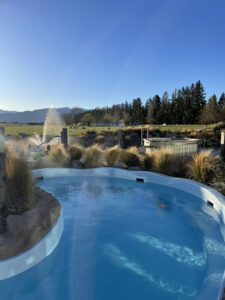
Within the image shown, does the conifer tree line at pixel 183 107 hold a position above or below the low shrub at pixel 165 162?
above

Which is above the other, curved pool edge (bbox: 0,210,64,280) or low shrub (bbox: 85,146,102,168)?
low shrub (bbox: 85,146,102,168)

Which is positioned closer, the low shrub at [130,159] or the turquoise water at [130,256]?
the turquoise water at [130,256]

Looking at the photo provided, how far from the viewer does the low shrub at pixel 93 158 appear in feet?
21.9

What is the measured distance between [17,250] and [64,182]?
3730 millimetres

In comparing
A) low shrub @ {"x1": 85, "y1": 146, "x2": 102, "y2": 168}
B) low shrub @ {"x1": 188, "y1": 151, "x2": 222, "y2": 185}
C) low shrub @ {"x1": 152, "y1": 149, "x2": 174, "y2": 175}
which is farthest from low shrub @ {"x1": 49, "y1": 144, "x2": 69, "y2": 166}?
low shrub @ {"x1": 188, "y1": 151, "x2": 222, "y2": 185}

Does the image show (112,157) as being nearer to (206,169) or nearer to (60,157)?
(60,157)

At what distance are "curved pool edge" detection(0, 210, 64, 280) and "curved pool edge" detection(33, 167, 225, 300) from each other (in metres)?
1.74

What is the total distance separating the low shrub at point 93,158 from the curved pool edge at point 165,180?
Result: 1.96 ft

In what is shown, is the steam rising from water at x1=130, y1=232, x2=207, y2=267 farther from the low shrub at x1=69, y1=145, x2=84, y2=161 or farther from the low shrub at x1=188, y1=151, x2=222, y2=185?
the low shrub at x1=69, y1=145, x2=84, y2=161

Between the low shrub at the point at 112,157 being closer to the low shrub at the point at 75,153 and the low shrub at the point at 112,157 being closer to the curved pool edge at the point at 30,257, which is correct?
the low shrub at the point at 75,153

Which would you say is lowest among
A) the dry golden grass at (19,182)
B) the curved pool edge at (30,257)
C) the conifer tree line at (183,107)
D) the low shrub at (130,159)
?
the curved pool edge at (30,257)

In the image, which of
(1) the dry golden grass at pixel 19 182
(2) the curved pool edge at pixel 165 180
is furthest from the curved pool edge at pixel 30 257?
(2) the curved pool edge at pixel 165 180

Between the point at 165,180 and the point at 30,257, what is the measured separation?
373 cm

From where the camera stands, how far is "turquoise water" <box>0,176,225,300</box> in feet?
6.68
